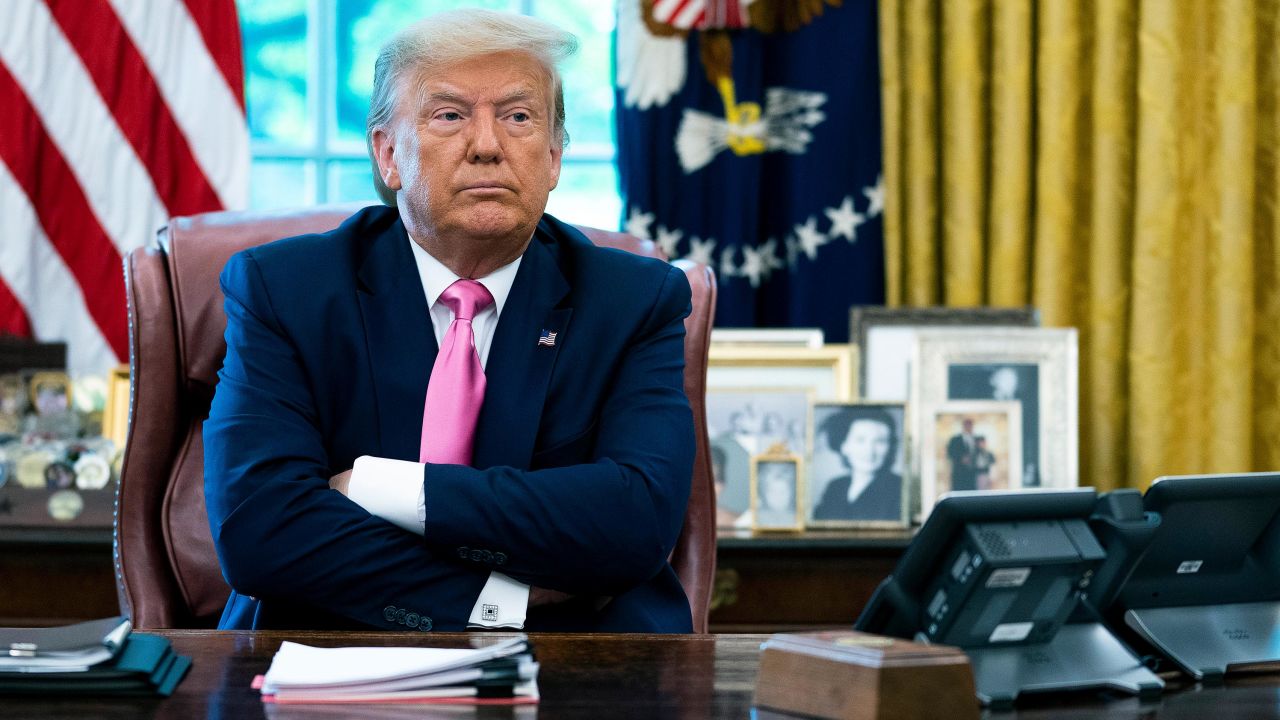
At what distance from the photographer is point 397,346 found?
179 cm

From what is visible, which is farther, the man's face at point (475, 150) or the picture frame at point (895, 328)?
the picture frame at point (895, 328)

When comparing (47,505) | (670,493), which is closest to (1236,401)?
(670,493)

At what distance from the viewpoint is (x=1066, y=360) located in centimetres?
275

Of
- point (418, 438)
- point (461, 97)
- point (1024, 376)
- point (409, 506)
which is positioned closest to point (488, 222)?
point (461, 97)

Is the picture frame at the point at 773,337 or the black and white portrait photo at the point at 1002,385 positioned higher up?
the picture frame at the point at 773,337

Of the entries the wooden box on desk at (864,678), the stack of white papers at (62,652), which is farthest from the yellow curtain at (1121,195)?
the stack of white papers at (62,652)

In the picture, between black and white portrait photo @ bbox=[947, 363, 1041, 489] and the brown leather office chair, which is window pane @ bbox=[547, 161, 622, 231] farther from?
the brown leather office chair

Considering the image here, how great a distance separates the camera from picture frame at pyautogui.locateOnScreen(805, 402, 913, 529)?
2604mm

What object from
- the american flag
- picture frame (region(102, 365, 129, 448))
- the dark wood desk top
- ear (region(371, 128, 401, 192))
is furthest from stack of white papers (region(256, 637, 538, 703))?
the american flag

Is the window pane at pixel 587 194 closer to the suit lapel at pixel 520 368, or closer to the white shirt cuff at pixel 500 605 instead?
the suit lapel at pixel 520 368

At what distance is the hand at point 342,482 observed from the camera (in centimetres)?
170

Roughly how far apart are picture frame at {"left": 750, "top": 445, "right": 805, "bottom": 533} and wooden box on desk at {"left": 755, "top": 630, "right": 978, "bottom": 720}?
147 cm

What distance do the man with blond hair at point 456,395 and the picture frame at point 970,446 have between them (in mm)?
930

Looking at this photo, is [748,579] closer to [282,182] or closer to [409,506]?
[409,506]
